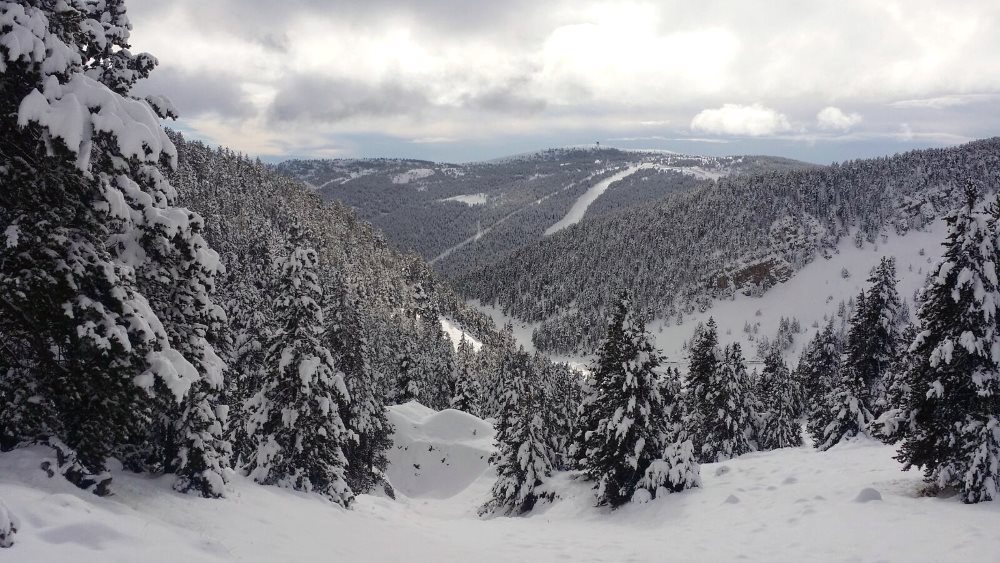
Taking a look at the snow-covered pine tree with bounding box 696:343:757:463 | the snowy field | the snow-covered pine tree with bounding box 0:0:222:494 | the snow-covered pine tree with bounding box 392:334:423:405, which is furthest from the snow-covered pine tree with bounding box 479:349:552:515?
the snow-covered pine tree with bounding box 392:334:423:405

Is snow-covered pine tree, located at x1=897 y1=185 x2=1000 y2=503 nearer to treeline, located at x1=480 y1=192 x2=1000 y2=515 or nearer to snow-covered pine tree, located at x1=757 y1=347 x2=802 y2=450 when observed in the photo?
treeline, located at x1=480 y1=192 x2=1000 y2=515

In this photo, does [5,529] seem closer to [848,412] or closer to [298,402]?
[298,402]

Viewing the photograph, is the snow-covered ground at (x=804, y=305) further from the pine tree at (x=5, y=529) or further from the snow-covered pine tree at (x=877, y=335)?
the pine tree at (x=5, y=529)

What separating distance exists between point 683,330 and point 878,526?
615 feet

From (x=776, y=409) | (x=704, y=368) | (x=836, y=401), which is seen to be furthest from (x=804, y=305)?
(x=836, y=401)

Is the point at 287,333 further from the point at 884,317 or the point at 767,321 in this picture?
the point at 767,321

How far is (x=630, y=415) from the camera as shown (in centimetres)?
2203

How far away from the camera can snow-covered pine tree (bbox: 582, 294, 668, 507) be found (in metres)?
21.8

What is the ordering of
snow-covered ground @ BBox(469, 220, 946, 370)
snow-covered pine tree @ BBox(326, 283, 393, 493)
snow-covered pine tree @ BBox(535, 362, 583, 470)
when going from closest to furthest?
snow-covered pine tree @ BBox(326, 283, 393, 493)
snow-covered pine tree @ BBox(535, 362, 583, 470)
snow-covered ground @ BBox(469, 220, 946, 370)

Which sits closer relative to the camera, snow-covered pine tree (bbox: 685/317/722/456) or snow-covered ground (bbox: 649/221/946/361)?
snow-covered pine tree (bbox: 685/317/722/456)

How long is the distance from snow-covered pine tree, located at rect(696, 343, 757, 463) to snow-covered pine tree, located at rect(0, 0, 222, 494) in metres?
33.3

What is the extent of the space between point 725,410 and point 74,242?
35811mm

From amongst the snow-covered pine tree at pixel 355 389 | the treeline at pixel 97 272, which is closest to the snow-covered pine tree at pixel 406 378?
the snow-covered pine tree at pixel 355 389

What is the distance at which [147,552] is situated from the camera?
6.23 meters
